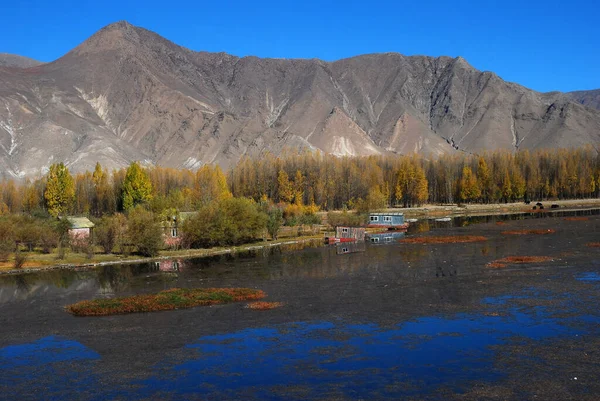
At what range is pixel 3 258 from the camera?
5866 centimetres

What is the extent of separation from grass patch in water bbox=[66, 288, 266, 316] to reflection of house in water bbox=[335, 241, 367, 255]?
23.4m

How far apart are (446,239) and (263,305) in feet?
119

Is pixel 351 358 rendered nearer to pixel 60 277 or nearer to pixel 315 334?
pixel 315 334

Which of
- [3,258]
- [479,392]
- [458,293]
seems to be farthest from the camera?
[3,258]

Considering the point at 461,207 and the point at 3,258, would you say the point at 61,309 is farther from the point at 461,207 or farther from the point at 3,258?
the point at 461,207

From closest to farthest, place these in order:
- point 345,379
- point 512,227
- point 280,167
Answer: point 345,379, point 512,227, point 280,167

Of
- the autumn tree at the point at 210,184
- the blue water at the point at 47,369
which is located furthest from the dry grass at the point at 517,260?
the autumn tree at the point at 210,184

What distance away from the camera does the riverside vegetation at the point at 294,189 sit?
8062 centimetres

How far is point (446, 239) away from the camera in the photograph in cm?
6444

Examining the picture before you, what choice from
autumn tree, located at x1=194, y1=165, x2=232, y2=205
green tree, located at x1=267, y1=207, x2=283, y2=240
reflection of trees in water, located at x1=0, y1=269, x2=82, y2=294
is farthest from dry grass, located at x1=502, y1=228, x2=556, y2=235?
autumn tree, located at x1=194, y1=165, x2=232, y2=205

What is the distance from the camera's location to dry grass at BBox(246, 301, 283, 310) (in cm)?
3231

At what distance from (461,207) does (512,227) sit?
186 feet

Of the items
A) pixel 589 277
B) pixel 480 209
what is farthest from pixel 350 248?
pixel 480 209

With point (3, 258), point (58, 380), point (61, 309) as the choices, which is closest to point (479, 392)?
point (58, 380)
